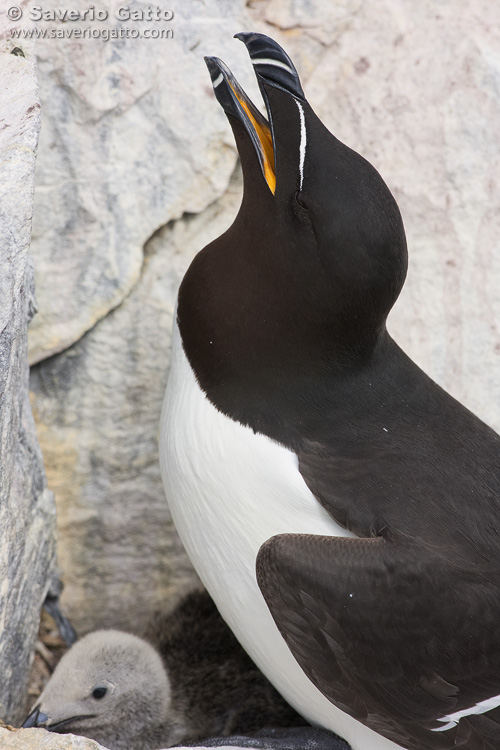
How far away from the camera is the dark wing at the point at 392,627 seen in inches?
90.8

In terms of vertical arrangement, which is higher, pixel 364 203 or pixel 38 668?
pixel 364 203

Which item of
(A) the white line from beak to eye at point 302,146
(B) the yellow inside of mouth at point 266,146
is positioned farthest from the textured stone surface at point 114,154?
(A) the white line from beak to eye at point 302,146

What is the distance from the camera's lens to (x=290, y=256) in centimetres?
252

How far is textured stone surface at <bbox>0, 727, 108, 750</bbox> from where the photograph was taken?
7.72 feet

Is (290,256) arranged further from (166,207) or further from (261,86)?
(166,207)

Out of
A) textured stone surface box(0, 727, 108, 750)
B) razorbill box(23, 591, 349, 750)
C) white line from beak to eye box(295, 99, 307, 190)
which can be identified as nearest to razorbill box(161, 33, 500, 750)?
white line from beak to eye box(295, 99, 307, 190)

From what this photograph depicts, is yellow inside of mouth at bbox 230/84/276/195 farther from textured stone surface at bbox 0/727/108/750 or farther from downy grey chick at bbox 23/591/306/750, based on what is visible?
downy grey chick at bbox 23/591/306/750

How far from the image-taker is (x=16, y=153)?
246 centimetres

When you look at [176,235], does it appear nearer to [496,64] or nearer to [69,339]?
[69,339]

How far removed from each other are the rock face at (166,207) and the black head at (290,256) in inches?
28.2

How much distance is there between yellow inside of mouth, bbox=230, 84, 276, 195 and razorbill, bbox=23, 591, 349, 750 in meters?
1.62

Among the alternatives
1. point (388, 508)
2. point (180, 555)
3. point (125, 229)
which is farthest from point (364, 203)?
point (180, 555)

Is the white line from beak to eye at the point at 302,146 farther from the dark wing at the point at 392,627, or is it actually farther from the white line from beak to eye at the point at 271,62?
the dark wing at the point at 392,627

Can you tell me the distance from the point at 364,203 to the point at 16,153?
34.9 inches
